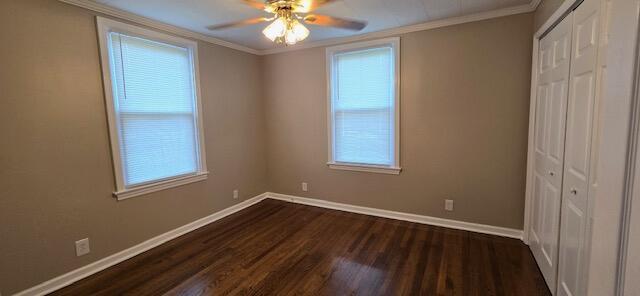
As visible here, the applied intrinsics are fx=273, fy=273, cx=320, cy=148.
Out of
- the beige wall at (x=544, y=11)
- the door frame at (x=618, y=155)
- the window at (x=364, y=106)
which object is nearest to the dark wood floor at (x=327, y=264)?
the window at (x=364, y=106)

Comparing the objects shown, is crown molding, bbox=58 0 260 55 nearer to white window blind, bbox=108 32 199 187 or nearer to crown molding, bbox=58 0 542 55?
crown molding, bbox=58 0 542 55

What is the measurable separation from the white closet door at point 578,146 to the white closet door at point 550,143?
0.11 metres

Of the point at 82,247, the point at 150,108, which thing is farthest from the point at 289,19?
the point at 82,247

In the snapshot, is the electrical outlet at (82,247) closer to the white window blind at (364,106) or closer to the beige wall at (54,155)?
the beige wall at (54,155)

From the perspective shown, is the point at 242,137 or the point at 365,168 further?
the point at 242,137

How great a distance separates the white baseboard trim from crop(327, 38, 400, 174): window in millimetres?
1767

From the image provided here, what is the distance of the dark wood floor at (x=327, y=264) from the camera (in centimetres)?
212

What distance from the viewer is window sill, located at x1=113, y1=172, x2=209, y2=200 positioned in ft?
Result: 8.46

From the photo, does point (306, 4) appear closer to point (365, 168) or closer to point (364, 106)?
point (364, 106)

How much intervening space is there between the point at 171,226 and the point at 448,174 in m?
3.16

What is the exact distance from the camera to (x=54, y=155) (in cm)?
216

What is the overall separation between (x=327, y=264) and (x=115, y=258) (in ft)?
6.47

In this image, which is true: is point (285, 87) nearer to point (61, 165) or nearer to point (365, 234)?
point (365, 234)

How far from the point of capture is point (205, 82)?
3324mm
